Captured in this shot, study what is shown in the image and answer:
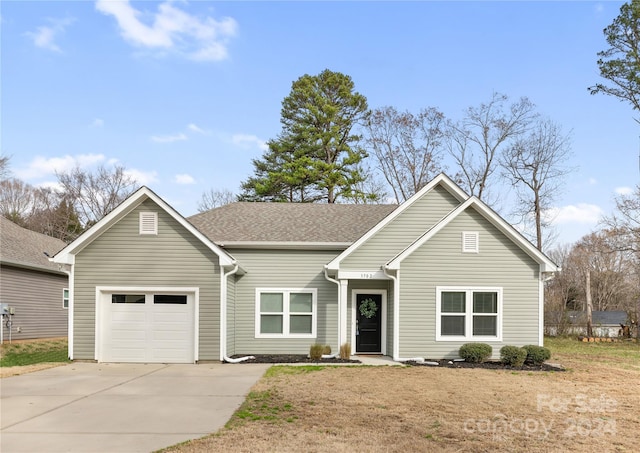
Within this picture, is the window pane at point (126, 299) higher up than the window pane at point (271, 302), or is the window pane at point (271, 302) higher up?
the window pane at point (126, 299)

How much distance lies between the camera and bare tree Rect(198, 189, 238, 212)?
4719cm

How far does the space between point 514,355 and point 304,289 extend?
6785 mm

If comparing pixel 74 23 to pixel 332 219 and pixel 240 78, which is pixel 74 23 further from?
pixel 332 219

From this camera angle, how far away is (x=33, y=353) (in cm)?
2081

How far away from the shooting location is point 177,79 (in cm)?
1947

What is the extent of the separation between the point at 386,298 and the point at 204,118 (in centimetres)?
1045

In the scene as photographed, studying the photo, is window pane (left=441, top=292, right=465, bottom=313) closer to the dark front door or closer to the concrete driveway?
Answer: the dark front door

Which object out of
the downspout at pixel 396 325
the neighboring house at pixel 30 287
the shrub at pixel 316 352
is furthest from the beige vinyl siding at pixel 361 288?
the neighboring house at pixel 30 287

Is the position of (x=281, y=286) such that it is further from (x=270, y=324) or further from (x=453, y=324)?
(x=453, y=324)

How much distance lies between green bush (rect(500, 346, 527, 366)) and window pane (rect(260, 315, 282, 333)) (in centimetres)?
702

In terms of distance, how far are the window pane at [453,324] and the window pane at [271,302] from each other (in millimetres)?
5311

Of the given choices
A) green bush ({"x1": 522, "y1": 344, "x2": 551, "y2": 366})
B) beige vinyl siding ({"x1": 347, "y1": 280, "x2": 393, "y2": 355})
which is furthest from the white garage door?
green bush ({"x1": 522, "y1": 344, "x2": 551, "y2": 366})

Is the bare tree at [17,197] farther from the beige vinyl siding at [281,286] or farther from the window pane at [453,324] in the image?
the window pane at [453,324]

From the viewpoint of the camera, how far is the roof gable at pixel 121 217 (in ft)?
52.5
